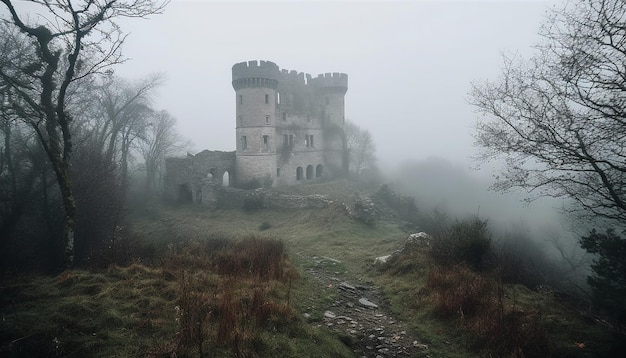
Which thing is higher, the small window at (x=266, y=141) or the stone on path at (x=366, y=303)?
the small window at (x=266, y=141)

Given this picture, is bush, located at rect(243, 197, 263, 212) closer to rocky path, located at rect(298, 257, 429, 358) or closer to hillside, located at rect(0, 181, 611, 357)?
hillside, located at rect(0, 181, 611, 357)

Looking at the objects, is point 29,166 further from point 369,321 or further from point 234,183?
point 234,183

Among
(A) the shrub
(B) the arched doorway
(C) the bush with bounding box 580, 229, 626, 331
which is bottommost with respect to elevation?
(A) the shrub

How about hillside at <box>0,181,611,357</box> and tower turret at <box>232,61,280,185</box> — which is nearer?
hillside at <box>0,181,611,357</box>

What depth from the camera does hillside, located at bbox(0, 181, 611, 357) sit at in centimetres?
464

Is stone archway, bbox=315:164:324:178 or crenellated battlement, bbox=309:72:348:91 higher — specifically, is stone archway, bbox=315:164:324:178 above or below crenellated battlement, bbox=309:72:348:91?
below

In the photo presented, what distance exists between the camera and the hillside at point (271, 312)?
464cm

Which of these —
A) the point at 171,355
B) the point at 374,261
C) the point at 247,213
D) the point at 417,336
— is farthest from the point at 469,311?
the point at 247,213

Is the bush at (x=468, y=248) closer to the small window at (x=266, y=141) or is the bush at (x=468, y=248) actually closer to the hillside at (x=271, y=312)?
the hillside at (x=271, y=312)

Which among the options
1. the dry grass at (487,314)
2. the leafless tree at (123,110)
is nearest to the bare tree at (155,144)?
the leafless tree at (123,110)

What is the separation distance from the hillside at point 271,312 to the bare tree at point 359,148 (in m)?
34.3

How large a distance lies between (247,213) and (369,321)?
60.9ft

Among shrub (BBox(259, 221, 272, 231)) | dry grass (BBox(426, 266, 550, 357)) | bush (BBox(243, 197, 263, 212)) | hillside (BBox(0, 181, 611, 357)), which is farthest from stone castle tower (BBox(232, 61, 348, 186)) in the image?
dry grass (BBox(426, 266, 550, 357))

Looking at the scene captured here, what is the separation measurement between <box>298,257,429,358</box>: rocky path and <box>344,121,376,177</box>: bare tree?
1389 inches
